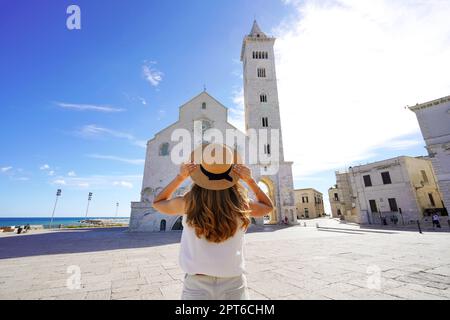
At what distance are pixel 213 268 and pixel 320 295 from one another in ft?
10.1

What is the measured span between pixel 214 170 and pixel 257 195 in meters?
0.64

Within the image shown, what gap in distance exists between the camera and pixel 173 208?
1785 mm

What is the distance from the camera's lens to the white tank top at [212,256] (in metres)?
1.43

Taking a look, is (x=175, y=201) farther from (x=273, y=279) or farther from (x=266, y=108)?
(x=266, y=108)

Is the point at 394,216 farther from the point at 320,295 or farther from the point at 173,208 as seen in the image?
the point at 173,208

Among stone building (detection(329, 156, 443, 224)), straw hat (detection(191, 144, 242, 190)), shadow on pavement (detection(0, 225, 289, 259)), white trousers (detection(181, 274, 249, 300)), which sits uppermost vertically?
stone building (detection(329, 156, 443, 224))

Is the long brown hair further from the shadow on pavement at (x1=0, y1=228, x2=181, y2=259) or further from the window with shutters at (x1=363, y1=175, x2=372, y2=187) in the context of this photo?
the window with shutters at (x1=363, y1=175, x2=372, y2=187)

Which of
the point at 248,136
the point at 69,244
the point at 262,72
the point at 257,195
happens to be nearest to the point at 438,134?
the point at 248,136

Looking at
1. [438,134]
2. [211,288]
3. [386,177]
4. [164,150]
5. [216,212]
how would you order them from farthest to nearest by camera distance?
[386,177] < [164,150] < [438,134] < [216,212] < [211,288]

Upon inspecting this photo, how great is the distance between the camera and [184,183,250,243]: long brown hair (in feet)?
4.81

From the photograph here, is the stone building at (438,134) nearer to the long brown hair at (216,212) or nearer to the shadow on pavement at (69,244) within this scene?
the shadow on pavement at (69,244)

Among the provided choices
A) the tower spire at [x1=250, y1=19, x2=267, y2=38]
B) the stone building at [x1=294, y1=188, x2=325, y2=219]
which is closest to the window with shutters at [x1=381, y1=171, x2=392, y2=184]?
the stone building at [x1=294, y1=188, x2=325, y2=219]

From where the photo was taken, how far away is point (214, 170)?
1567 mm

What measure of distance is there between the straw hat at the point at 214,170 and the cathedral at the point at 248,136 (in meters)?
17.1
